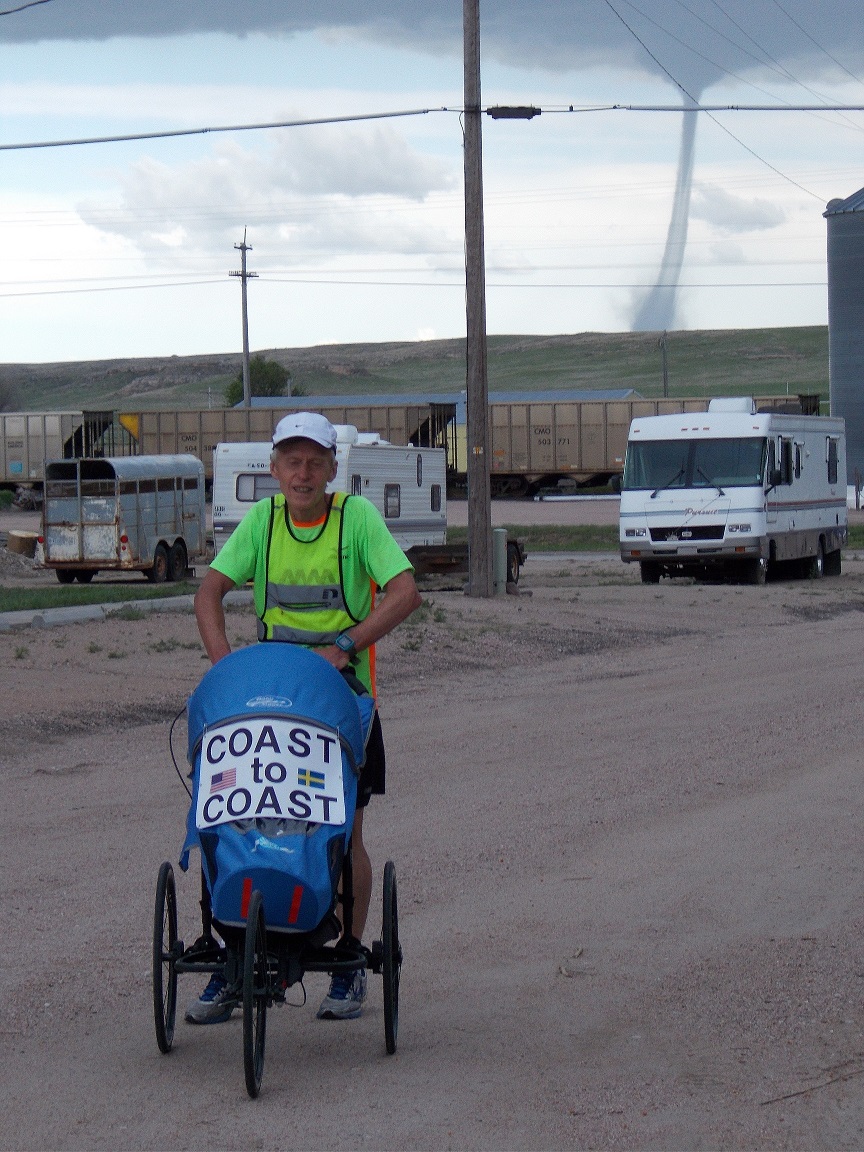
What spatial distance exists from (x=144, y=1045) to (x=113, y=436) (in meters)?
53.5

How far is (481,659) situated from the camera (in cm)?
1638

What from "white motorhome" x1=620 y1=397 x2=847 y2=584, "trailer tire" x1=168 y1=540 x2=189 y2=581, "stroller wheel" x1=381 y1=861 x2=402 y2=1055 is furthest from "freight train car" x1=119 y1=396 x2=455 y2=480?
"stroller wheel" x1=381 y1=861 x2=402 y2=1055

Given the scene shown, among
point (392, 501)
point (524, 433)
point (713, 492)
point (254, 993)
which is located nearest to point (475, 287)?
point (713, 492)

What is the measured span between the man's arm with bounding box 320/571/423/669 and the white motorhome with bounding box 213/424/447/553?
21502 millimetres

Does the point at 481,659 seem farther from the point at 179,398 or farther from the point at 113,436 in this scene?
the point at 179,398

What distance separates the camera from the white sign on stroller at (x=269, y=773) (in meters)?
4.36

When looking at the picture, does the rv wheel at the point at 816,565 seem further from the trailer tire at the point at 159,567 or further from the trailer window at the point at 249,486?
the trailer tire at the point at 159,567

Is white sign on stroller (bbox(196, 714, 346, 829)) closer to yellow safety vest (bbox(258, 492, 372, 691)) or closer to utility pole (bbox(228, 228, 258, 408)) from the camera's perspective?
yellow safety vest (bbox(258, 492, 372, 691))

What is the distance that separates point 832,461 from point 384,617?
2589cm

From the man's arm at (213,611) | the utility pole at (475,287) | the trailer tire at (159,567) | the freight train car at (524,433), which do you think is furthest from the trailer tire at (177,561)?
the freight train car at (524,433)

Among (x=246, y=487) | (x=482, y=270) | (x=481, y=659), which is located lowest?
(x=481, y=659)

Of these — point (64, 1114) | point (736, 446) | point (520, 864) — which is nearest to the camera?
point (64, 1114)

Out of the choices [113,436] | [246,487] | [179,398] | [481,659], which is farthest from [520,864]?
[179,398]

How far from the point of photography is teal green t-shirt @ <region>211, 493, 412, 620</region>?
193 inches
